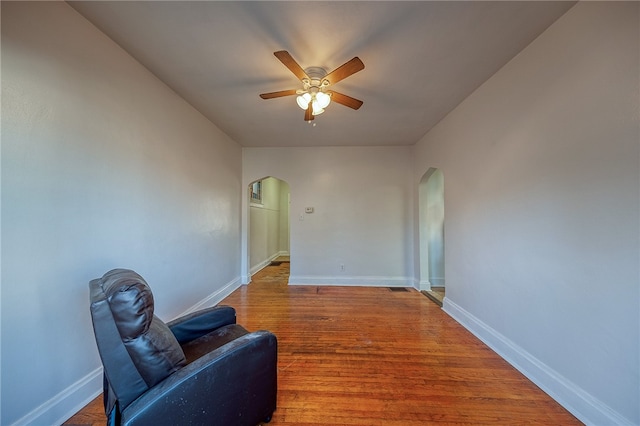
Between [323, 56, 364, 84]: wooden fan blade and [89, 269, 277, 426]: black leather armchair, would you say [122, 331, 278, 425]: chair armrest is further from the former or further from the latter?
[323, 56, 364, 84]: wooden fan blade

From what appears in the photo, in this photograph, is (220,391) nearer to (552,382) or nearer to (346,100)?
(552,382)

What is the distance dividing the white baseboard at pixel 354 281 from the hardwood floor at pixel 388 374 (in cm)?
113

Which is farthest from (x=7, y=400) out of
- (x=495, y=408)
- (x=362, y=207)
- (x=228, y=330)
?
(x=362, y=207)

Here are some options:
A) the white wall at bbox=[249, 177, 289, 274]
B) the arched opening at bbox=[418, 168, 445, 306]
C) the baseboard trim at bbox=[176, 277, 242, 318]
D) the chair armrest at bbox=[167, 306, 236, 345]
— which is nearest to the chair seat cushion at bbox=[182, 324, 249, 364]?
the chair armrest at bbox=[167, 306, 236, 345]

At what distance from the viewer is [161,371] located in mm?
1131

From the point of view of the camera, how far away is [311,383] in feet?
6.22

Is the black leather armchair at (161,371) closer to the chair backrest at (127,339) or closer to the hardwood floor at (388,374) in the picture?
the chair backrest at (127,339)

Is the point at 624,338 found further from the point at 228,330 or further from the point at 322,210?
the point at 322,210

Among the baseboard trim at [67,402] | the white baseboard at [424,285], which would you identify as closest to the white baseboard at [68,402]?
the baseboard trim at [67,402]

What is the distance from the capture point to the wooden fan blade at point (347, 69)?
70.2 inches

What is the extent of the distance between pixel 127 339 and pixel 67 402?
3.79ft

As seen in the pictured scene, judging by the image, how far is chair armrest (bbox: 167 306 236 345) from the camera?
1.68m

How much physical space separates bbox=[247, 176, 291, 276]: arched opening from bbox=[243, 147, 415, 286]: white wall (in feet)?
2.47

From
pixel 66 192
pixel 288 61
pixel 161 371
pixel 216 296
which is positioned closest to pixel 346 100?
pixel 288 61
